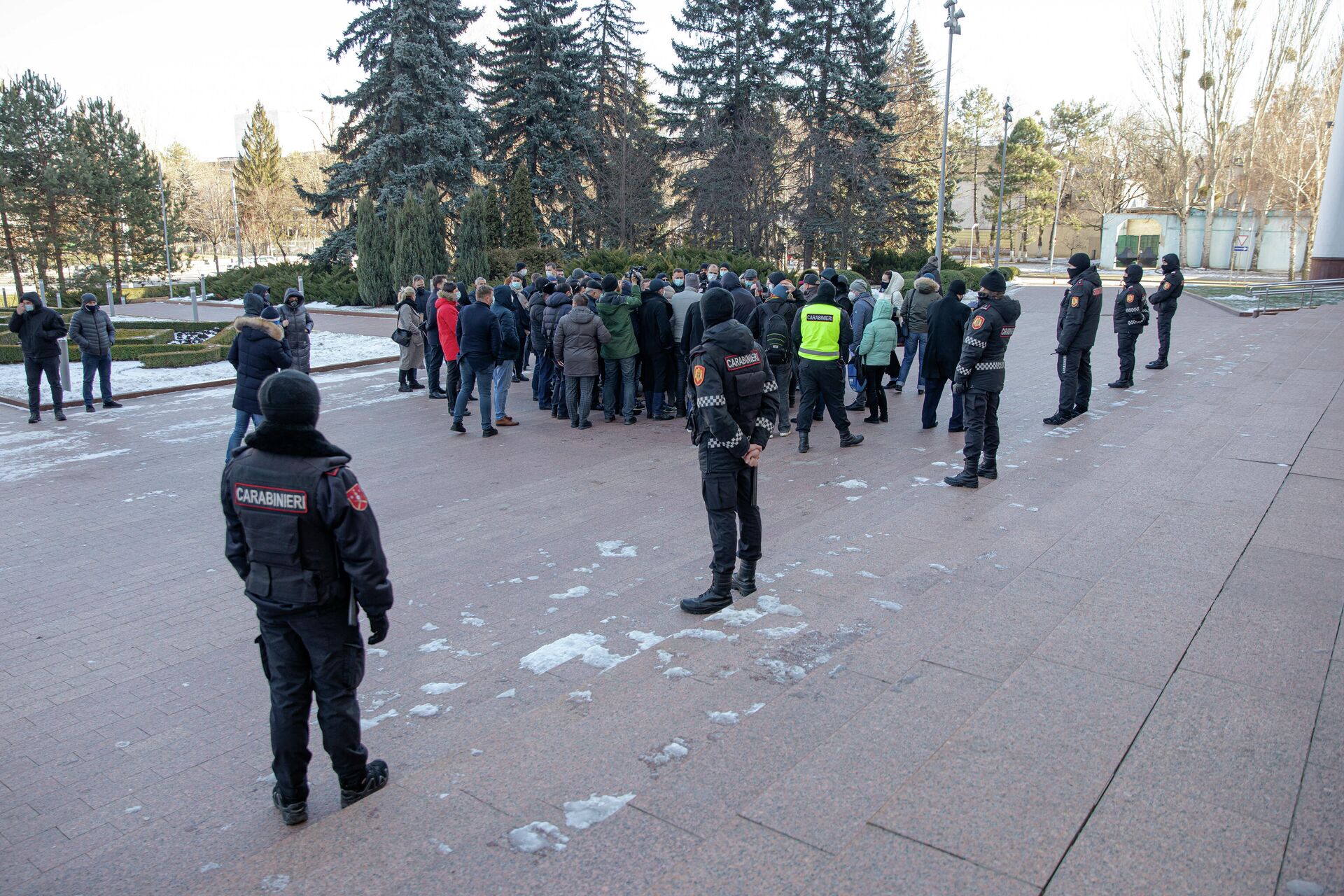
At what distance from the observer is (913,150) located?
168ft

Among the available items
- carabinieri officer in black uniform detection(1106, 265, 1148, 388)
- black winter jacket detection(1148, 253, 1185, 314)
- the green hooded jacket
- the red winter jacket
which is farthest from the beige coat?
black winter jacket detection(1148, 253, 1185, 314)

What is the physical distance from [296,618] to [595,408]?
9.57 meters

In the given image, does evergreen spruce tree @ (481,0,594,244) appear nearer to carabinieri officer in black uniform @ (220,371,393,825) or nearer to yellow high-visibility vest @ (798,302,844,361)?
yellow high-visibility vest @ (798,302,844,361)

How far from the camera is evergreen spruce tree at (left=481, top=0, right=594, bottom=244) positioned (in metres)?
38.7

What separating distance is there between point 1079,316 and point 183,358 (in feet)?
51.4

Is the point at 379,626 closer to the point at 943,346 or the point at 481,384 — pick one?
the point at 481,384

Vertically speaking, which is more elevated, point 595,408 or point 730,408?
point 730,408

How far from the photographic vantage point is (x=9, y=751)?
411 cm

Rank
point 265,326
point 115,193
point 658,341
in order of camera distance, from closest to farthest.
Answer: point 265,326 < point 658,341 < point 115,193

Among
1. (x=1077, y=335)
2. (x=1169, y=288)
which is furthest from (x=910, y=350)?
(x=1169, y=288)

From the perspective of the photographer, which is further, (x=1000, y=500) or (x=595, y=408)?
(x=595, y=408)

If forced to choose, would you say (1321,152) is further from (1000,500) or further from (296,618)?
(296,618)

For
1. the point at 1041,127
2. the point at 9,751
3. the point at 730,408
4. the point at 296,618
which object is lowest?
the point at 9,751

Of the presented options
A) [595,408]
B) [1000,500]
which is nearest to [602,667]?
[1000,500]
